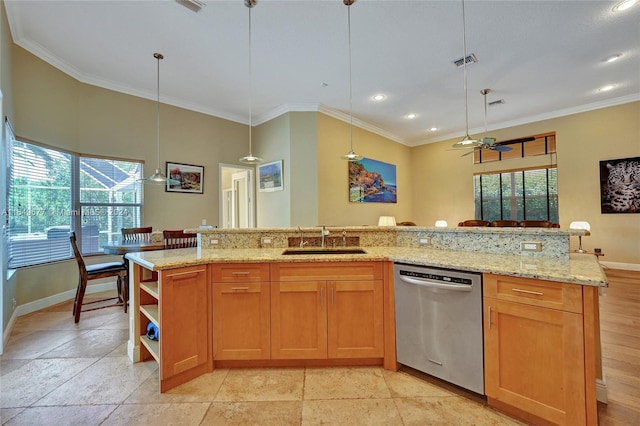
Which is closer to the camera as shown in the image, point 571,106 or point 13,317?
point 13,317

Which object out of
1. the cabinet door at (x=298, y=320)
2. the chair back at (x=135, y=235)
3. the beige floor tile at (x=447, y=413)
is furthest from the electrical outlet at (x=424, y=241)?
the chair back at (x=135, y=235)

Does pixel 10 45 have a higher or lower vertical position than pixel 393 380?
higher

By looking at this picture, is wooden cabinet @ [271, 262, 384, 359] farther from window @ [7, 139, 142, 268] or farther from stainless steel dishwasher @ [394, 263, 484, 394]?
window @ [7, 139, 142, 268]

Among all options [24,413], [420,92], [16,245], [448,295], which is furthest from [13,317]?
[420,92]

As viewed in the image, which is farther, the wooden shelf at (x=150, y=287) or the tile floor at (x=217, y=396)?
the wooden shelf at (x=150, y=287)

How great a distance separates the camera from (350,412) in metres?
1.62

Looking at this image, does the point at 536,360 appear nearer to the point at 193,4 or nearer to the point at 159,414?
the point at 159,414

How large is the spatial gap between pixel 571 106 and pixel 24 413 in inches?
334

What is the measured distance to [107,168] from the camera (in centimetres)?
414

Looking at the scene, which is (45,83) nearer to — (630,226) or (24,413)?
(24,413)

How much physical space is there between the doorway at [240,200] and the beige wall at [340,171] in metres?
1.64

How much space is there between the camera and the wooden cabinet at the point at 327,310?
80.2 inches

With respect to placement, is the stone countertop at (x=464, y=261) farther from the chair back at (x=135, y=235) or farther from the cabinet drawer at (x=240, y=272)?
the chair back at (x=135, y=235)

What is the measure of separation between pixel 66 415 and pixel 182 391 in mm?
628
